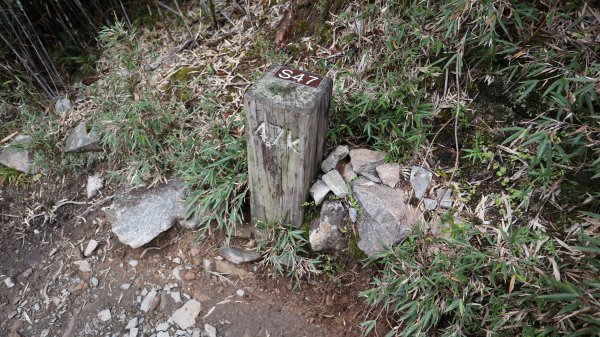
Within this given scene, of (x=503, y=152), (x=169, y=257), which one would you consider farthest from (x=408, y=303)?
(x=169, y=257)

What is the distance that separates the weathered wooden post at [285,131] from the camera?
2041 mm

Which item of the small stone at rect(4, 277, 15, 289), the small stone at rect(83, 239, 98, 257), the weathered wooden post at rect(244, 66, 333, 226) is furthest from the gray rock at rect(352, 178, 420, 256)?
the small stone at rect(4, 277, 15, 289)

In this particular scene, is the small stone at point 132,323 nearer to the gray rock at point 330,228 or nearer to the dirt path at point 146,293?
the dirt path at point 146,293

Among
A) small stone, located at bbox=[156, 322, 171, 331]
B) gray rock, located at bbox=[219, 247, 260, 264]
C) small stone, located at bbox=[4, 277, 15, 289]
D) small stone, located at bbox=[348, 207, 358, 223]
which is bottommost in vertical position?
small stone, located at bbox=[4, 277, 15, 289]

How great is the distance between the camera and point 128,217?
306 cm

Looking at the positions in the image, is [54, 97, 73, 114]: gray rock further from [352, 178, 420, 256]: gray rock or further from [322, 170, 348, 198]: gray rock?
[352, 178, 420, 256]: gray rock

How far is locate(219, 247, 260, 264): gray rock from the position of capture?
2881 mm

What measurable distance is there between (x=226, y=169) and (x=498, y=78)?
1.92 m

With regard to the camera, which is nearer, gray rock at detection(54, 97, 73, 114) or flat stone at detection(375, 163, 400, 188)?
flat stone at detection(375, 163, 400, 188)

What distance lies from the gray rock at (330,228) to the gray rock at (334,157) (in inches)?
9.5

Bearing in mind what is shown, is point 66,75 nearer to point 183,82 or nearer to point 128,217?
point 183,82

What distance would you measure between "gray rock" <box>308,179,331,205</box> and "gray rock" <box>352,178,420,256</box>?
0.66 feet

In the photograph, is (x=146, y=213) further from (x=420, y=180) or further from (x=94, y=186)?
(x=420, y=180)

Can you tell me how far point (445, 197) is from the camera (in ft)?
8.19
